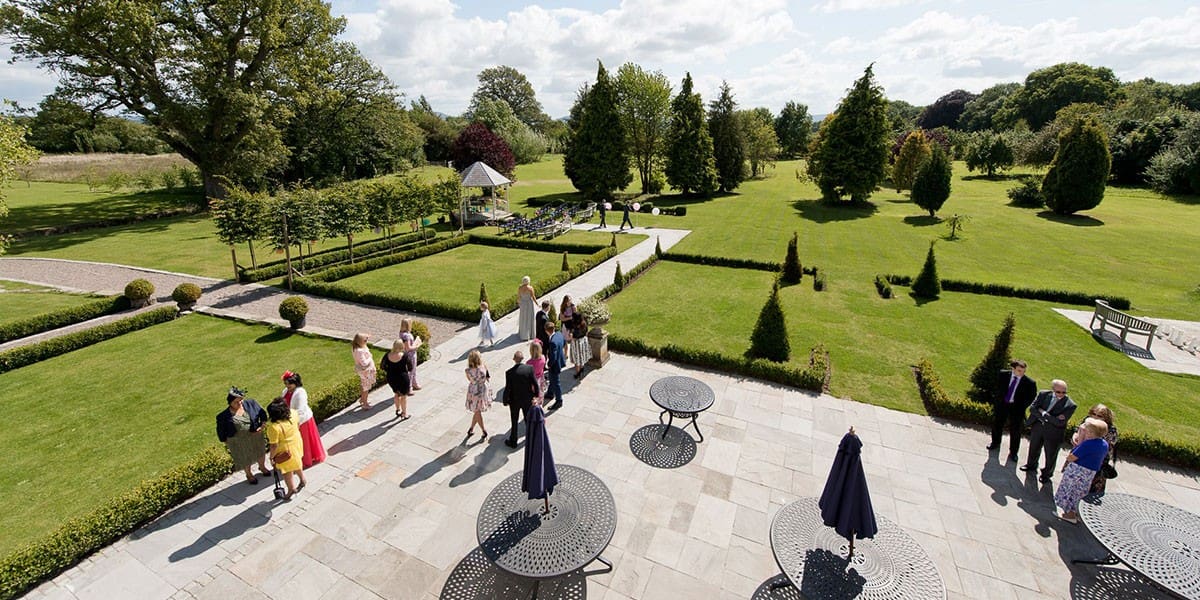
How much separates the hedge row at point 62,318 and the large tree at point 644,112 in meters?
39.4

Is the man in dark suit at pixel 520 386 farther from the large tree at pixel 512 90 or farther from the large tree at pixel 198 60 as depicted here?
the large tree at pixel 512 90

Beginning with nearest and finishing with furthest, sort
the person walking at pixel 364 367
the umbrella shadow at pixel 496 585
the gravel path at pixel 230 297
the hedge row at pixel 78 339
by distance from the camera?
the umbrella shadow at pixel 496 585
the person walking at pixel 364 367
the hedge row at pixel 78 339
the gravel path at pixel 230 297

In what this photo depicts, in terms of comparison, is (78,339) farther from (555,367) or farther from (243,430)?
(555,367)

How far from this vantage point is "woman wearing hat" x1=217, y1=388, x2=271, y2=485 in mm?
7184

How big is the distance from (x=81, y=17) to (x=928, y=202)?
2025 inches

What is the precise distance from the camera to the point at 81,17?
83.6 feet

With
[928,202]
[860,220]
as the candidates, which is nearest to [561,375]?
[860,220]

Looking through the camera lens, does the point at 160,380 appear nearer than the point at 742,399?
No

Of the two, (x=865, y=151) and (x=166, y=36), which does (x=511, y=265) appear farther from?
(x=865, y=151)

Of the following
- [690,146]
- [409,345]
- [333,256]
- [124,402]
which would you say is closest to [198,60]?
[333,256]

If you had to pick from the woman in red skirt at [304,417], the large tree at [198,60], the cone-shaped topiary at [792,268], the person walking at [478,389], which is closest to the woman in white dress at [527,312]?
the person walking at [478,389]

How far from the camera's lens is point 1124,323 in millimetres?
13633

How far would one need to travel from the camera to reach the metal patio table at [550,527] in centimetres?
523

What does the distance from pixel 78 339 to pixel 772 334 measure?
1889 centimetres
